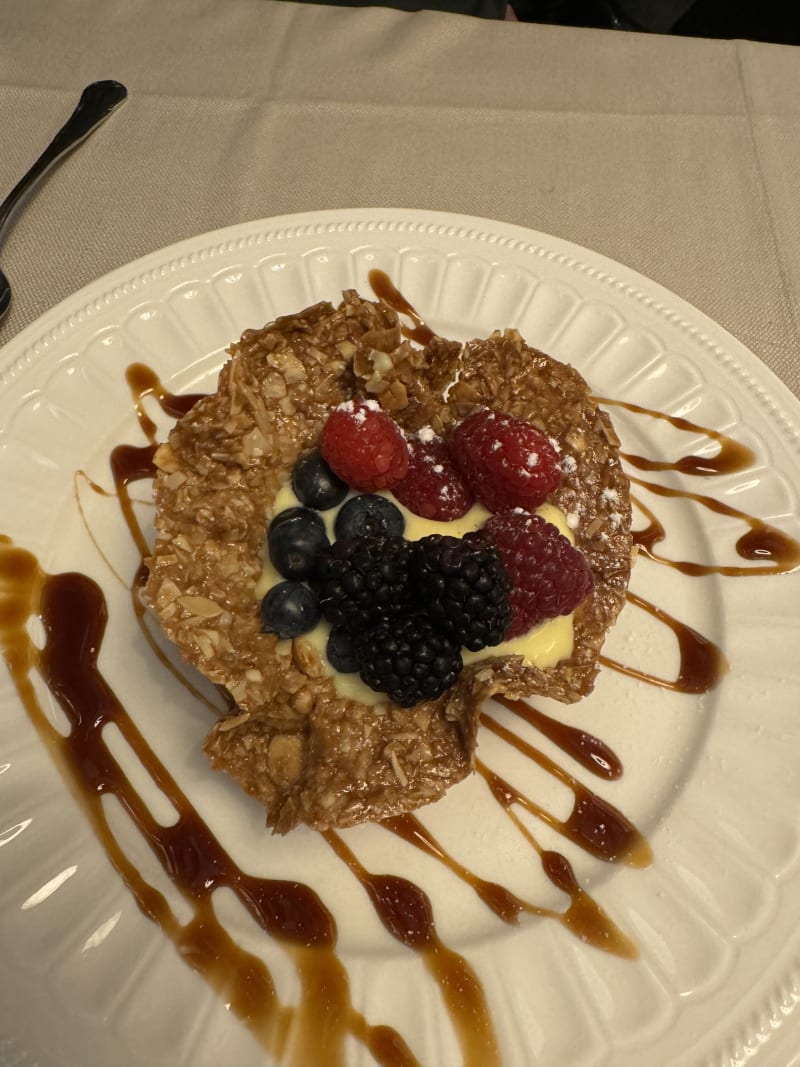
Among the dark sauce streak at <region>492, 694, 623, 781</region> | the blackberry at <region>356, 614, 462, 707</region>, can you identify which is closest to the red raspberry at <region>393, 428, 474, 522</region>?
the blackberry at <region>356, 614, 462, 707</region>

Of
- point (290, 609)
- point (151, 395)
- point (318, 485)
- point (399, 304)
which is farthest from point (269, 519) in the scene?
point (399, 304)

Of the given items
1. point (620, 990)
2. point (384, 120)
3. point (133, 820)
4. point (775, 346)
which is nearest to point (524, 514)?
point (620, 990)

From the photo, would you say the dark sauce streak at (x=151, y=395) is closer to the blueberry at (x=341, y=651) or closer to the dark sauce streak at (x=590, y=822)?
the blueberry at (x=341, y=651)

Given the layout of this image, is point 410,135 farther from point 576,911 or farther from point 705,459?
point 576,911

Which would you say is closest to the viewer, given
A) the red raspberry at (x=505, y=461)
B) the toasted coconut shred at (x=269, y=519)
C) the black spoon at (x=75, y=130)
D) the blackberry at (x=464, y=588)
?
the blackberry at (x=464, y=588)

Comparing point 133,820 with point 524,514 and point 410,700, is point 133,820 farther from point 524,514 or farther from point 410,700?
point 524,514

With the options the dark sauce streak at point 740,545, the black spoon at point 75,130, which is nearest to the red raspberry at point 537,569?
the dark sauce streak at point 740,545
